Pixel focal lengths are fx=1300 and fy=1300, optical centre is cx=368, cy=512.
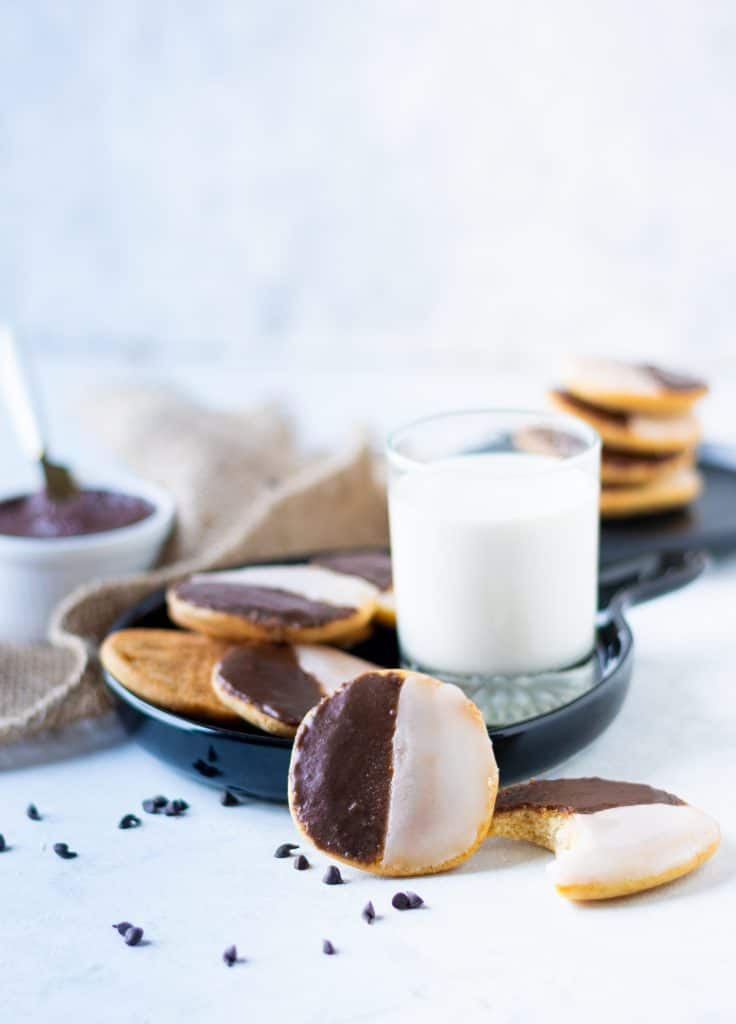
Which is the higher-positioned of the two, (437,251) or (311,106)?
(311,106)

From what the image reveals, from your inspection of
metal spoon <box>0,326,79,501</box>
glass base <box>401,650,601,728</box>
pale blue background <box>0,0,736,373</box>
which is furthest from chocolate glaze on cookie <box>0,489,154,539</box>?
pale blue background <box>0,0,736,373</box>

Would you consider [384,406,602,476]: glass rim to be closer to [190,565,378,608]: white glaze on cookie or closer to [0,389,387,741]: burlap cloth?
[190,565,378,608]: white glaze on cookie

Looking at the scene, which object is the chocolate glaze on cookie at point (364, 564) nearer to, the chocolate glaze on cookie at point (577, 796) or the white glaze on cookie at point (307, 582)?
the white glaze on cookie at point (307, 582)

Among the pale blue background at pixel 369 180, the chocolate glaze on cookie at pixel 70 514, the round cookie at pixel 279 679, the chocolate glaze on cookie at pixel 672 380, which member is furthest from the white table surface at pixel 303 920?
the pale blue background at pixel 369 180

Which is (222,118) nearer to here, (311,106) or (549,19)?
(311,106)

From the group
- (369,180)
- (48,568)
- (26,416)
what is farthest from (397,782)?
(369,180)

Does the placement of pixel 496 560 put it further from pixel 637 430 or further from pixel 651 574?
pixel 637 430

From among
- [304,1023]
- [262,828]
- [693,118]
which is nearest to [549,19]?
[693,118]
